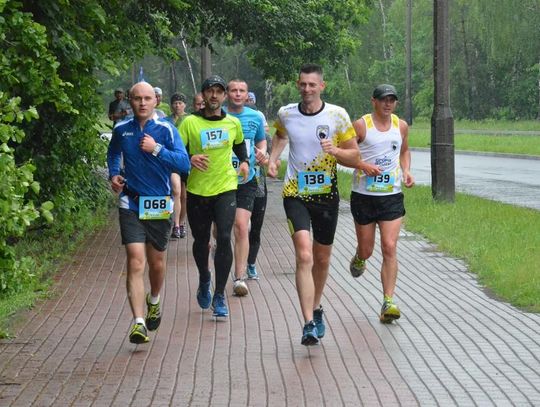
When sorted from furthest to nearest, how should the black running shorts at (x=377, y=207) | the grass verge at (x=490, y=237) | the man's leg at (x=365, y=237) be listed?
1. the grass verge at (x=490, y=237)
2. the man's leg at (x=365, y=237)
3. the black running shorts at (x=377, y=207)

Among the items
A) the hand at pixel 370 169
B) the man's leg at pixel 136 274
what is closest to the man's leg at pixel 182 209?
the hand at pixel 370 169

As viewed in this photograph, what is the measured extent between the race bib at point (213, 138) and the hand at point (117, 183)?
124 cm

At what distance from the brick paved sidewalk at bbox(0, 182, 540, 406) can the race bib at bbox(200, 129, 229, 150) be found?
1.38 meters

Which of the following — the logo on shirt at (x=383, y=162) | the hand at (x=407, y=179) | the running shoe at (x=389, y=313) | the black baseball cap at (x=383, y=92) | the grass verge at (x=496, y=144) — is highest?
the black baseball cap at (x=383, y=92)

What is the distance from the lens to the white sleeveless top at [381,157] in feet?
34.1

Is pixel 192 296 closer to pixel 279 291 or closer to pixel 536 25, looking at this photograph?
pixel 279 291

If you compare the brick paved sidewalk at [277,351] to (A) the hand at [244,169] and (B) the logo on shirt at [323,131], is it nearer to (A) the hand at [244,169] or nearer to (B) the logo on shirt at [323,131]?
(A) the hand at [244,169]

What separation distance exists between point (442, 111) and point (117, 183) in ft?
40.6

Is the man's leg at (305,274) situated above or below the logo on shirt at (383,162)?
→ below

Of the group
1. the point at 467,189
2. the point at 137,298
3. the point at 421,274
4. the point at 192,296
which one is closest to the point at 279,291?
the point at 192,296

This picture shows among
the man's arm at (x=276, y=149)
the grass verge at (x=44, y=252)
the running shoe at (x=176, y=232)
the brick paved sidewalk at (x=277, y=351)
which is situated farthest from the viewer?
the running shoe at (x=176, y=232)

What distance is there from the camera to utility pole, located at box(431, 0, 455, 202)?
68.2ft

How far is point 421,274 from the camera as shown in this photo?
13117 mm

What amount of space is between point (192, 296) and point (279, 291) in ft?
2.62
